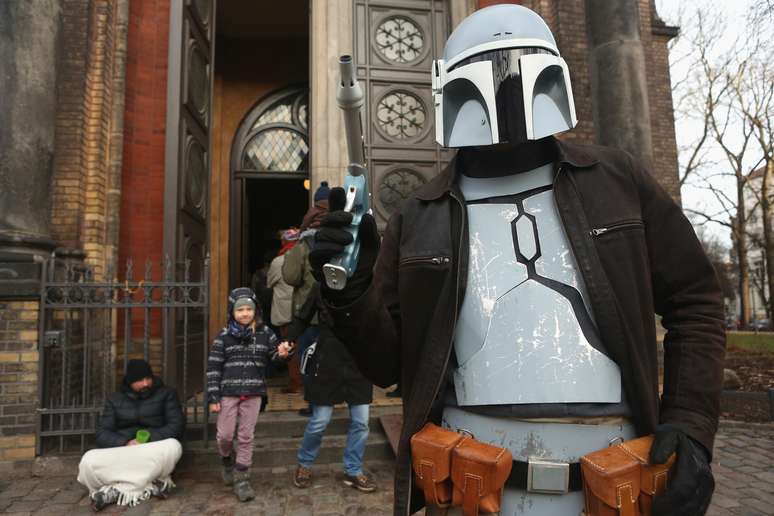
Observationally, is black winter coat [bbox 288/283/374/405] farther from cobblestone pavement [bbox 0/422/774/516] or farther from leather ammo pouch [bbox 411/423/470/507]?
leather ammo pouch [bbox 411/423/470/507]

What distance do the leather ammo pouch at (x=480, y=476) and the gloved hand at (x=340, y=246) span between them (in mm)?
475

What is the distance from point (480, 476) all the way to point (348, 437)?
291 centimetres

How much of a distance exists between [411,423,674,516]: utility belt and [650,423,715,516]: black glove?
0.03 meters

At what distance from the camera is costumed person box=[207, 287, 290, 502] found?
3.87m

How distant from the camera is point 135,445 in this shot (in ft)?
12.8

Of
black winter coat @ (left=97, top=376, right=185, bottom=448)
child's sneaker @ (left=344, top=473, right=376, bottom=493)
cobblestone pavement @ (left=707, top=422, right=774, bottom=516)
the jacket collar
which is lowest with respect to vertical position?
cobblestone pavement @ (left=707, top=422, right=774, bottom=516)

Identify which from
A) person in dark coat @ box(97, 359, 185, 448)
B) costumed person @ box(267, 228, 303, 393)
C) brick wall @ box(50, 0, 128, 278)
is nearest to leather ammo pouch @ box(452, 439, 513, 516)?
person in dark coat @ box(97, 359, 185, 448)

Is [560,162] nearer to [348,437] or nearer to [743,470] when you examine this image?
[348,437]

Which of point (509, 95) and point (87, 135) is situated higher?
point (87, 135)

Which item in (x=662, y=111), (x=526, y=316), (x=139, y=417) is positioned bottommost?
(x=139, y=417)

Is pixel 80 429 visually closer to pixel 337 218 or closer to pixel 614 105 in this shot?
pixel 337 218

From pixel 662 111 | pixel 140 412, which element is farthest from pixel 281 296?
pixel 662 111

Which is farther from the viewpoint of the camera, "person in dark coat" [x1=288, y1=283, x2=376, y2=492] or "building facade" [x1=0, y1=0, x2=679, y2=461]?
"building facade" [x1=0, y1=0, x2=679, y2=461]

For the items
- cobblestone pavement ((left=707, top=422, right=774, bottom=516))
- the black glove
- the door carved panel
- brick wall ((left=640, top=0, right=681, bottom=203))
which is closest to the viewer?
the black glove
